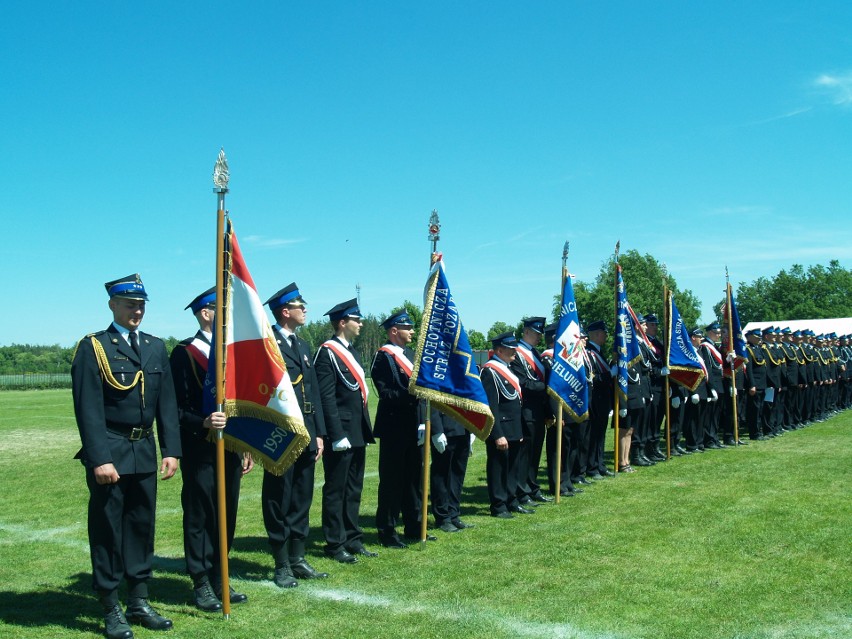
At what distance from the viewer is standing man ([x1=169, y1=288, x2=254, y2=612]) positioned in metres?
5.93

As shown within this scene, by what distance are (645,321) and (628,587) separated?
9317 millimetres

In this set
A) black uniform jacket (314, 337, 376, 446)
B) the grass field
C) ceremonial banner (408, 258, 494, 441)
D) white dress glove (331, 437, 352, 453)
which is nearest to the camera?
the grass field

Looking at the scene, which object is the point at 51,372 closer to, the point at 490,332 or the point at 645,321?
the point at 490,332

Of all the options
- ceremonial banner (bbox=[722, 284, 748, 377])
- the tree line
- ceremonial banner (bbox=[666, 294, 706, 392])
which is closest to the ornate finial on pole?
ceremonial banner (bbox=[666, 294, 706, 392])

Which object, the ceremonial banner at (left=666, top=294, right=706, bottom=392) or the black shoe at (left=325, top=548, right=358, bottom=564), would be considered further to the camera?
the ceremonial banner at (left=666, top=294, right=706, bottom=392)

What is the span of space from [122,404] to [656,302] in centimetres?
8594

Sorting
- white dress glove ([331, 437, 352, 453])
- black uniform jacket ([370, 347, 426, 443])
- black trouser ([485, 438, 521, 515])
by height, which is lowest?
black trouser ([485, 438, 521, 515])

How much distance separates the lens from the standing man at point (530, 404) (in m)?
9.93

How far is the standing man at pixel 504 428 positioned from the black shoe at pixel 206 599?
4.15m

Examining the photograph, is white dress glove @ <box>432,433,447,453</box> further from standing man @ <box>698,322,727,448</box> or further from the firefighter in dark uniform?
the firefighter in dark uniform

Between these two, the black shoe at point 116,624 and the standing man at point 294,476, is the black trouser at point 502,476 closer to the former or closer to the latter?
the standing man at point 294,476

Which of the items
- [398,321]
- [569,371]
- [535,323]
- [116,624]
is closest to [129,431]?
[116,624]

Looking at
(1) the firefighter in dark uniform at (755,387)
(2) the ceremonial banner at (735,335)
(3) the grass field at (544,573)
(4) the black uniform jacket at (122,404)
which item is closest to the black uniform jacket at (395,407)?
(3) the grass field at (544,573)

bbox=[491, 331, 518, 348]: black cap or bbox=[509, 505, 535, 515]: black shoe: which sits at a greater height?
bbox=[491, 331, 518, 348]: black cap
